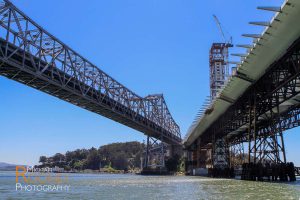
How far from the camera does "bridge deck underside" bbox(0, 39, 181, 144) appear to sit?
5783 cm

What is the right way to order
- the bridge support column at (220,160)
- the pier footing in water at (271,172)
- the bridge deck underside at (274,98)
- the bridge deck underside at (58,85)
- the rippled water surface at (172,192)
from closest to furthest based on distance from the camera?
the rippled water surface at (172,192)
the bridge deck underside at (274,98)
the pier footing in water at (271,172)
the bridge deck underside at (58,85)
the bridge support column at (220,160)

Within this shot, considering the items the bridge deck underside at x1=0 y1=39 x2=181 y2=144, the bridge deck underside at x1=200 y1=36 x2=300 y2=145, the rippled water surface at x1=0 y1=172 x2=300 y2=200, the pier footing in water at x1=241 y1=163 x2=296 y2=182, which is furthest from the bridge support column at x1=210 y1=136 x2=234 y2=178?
the rippled water surface at x1=0 y1=172 x2=300 y2=200

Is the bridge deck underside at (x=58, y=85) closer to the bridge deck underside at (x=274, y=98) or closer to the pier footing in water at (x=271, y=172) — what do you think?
the bridge deck underside at (x=274, y=98)

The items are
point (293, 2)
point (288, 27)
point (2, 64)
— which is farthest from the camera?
point (2, 64)

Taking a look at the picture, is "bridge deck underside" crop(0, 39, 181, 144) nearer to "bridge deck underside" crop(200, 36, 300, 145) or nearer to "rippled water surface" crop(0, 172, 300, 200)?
"rippled water surface" crop(0, 172, 300, 200)

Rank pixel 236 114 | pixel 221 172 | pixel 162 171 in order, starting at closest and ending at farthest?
pixel 236 114 → pixel 221 172 → pixel 162 171

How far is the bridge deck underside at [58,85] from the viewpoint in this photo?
57.8 metres

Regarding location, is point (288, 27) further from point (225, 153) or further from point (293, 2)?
point (225, 153)

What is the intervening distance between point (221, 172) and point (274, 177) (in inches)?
1333

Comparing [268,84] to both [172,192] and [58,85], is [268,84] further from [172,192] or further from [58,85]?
[58,85]

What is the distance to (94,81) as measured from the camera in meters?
90.4

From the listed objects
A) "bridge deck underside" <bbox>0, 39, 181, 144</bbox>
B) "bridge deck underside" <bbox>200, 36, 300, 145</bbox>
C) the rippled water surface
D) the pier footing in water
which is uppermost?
"bridge deck underside" <bbox>0, 39, 181, 144</bbox>

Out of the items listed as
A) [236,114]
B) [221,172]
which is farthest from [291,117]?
[221,172]

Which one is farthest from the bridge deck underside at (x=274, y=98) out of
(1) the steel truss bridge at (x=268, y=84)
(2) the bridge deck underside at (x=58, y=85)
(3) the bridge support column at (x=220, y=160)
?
(2) the bridge deck underside at (x=58, y=85)
